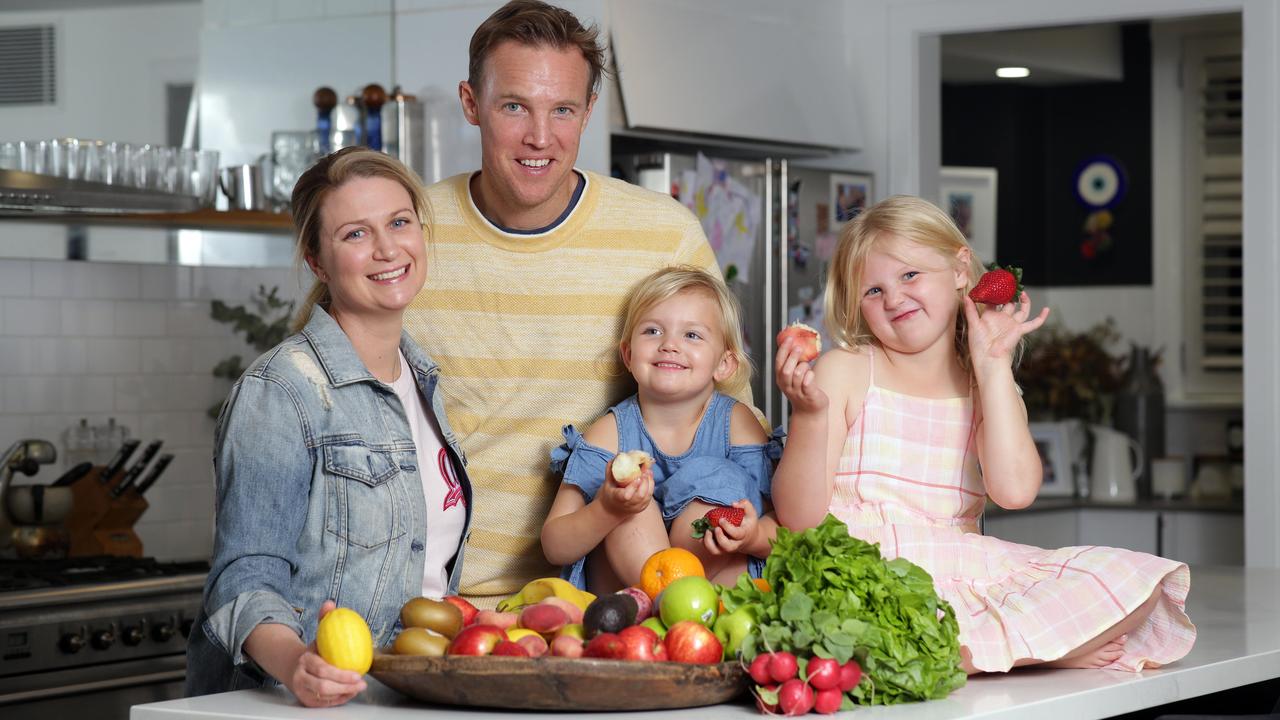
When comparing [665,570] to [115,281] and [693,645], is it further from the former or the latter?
[115,281]

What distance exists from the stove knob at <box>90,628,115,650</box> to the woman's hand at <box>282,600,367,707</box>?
2074 mm

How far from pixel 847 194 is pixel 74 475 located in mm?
2481

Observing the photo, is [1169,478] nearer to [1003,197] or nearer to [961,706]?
[1003,197]

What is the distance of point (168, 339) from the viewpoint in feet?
14.5

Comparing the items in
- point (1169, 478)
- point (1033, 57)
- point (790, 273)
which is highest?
point (1033, 57)

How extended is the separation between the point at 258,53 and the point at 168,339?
90 centimetres

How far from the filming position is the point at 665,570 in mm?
2008

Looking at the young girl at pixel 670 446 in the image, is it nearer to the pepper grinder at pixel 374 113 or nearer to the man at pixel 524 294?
the man at pixel 524 294

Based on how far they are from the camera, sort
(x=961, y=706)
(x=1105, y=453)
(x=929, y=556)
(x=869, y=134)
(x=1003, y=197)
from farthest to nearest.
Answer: (x=1003, y=197) → (x=1105, y=453) → (x=869, y=134) → (x=929, y=556) → (x=961, y=706)

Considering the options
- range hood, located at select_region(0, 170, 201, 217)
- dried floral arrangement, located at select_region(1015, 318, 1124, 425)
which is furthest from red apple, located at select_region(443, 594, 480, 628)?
dried floral arrangement, located at select_region(1015, 318, 1124, 425)

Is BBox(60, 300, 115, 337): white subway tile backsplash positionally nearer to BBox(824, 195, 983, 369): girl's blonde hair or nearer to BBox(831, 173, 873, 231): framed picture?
BBox(831, 173, 873, 231): framed picture

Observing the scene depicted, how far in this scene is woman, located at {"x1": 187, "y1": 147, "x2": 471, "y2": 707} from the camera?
196 centimetres

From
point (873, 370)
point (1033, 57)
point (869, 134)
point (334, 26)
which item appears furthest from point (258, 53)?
point (1033, 57)

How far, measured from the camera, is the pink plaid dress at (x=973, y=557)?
2.01 meters
